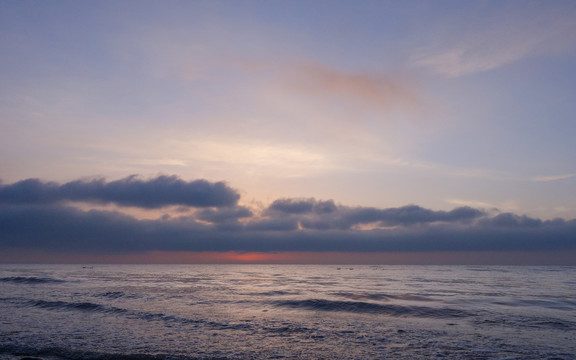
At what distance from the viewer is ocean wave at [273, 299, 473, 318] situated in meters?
28.5

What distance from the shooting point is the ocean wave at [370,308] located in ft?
93.5

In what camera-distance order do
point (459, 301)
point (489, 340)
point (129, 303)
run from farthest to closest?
point (459, 301)
point (129, 303)
point (489, 340)

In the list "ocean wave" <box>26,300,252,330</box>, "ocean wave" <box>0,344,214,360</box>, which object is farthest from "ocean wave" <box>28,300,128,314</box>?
"ocean wave" <box>0,344,214,360</box>

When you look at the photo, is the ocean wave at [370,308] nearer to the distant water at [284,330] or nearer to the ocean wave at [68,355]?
the distant water at [284,330]

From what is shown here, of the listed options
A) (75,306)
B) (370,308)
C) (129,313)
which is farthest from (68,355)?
(370,308)

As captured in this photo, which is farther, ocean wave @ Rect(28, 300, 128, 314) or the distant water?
ocean wave @ Rect(28, 300, 128, 314)

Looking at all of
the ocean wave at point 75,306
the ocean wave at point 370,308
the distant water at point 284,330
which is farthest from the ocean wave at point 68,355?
the ocean wave at point 370,308

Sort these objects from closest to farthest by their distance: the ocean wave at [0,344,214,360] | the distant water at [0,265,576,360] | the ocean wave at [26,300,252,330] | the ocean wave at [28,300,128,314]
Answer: the ocean wave at [0,344,214,360]
the distant water at [0,265,576,360]
the ocean wave at [26,300,252,330]
the ocean wave at [28,300,128,314]

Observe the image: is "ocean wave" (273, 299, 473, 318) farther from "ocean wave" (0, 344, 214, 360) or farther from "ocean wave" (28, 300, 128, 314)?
"ocean wave" (0, 344, 214, 360)

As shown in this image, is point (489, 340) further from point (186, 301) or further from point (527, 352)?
point (186, 301)

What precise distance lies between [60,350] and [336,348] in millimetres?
12813

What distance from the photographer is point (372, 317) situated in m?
27.2

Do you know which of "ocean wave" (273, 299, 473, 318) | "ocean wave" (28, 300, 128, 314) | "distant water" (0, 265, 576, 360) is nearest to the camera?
"distant water" (0, 265, 576, 360)

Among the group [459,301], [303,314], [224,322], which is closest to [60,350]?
[224,322]
